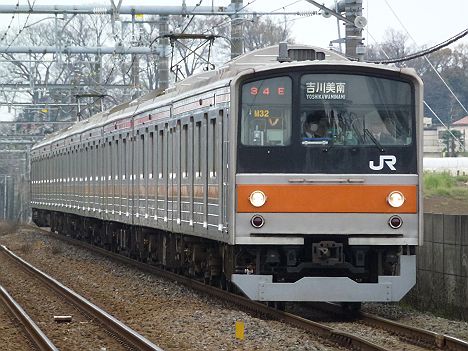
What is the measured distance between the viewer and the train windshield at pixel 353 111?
1381 cm

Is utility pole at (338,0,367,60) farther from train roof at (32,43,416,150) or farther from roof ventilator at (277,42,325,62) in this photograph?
roof ventilator at (277,42,325,62)

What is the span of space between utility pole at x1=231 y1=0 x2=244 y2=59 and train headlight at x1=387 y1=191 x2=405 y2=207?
34.8 feet

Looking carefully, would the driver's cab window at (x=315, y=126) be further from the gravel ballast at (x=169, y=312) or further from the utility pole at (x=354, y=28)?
the utility pole at (x=354, y=28)

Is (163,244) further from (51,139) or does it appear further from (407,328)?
(51,139)

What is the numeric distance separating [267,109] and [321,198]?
115cm

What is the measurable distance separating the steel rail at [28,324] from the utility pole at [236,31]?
8109 millimetres

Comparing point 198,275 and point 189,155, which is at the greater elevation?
point 189,155

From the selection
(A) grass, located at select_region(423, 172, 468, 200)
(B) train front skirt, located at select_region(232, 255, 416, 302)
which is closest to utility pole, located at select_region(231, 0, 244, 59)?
(B) train front skirt, located at select_region(232, 255, 416, 302)

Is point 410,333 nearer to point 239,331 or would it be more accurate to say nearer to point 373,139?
point 239,331

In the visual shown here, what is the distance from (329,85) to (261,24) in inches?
2203

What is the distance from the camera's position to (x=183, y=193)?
17.5 m

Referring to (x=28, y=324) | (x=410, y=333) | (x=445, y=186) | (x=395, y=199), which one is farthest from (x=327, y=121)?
(x=445, y=186)

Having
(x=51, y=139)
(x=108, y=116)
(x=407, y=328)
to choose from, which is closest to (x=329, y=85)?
(x=407, y=328)

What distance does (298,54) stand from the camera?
48.1 feet
